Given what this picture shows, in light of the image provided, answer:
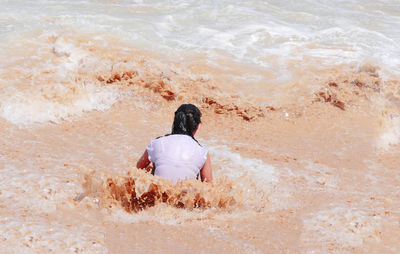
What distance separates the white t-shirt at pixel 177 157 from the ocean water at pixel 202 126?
19 centimetres

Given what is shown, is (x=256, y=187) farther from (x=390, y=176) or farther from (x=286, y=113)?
(x=286, y=113)

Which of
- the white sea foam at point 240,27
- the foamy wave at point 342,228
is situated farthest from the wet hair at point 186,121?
the white sea foam at point 240,27

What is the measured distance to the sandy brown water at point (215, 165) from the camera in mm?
2723

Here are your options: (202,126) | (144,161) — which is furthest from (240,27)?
(144,161)

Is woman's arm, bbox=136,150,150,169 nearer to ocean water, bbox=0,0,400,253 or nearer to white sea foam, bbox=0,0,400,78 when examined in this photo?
ocean water, bbox=0,0,400,253

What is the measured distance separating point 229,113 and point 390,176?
6.94 feet

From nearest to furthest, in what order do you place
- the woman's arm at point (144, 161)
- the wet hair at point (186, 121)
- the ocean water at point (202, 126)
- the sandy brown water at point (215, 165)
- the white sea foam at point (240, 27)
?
the sandy brown water at point (215, 165) → the ocean water at point (202, 126) → the woman's arm at point (144, 161) → the wet hair at point (186, 121) → the white sea foam at point (240, 27)

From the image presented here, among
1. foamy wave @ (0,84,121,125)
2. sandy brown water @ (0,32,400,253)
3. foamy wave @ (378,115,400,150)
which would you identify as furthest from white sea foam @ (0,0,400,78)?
foamy wave @ (0,84,121,125)

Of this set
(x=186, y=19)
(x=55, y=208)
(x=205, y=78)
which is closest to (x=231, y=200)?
(x=55, y=208)

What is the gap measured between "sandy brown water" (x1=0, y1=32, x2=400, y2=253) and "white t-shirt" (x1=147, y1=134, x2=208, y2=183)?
0.62ft

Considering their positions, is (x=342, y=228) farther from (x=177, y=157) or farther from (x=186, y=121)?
(x=186, y=121)

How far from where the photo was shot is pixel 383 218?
128 inches

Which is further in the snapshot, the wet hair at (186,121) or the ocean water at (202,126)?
the wet hair at (186,121)

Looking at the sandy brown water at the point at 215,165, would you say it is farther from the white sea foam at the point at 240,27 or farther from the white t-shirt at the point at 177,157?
the white sea foam at the point at 240,27
